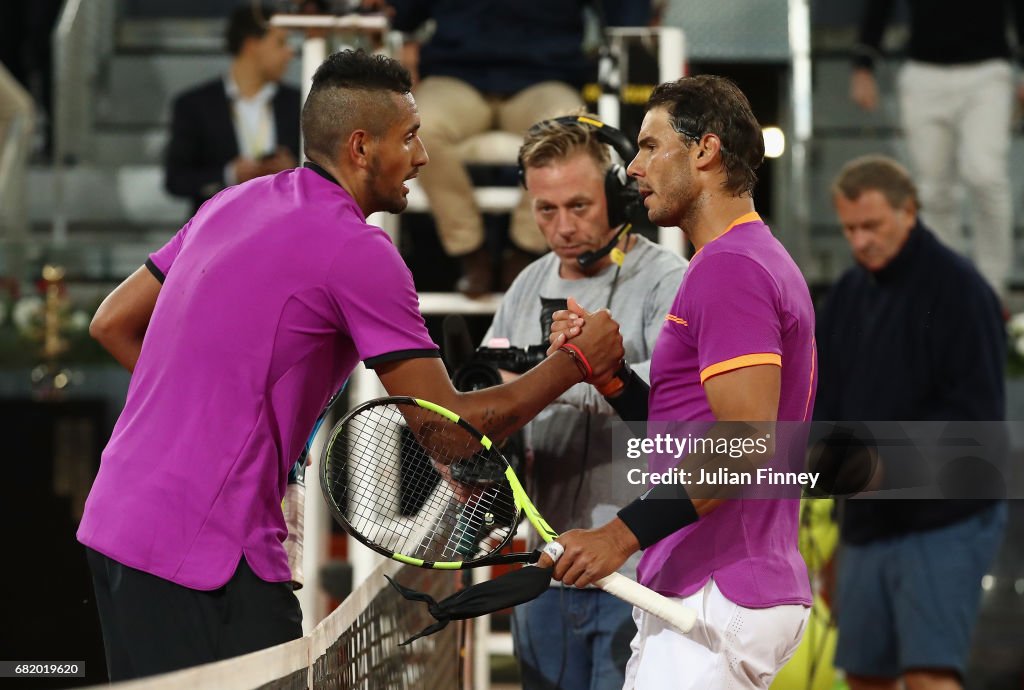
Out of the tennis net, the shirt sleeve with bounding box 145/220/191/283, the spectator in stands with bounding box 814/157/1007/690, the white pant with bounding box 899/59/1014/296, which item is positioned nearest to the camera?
the tennis net

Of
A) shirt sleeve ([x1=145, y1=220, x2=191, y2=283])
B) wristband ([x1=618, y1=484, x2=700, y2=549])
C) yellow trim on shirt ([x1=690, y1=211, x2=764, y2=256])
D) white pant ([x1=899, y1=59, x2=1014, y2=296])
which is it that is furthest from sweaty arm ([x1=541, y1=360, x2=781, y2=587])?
white pant ([x1=899, y1=59, x2=1014, y2=296])

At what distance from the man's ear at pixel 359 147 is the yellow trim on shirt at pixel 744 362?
2.45 feet

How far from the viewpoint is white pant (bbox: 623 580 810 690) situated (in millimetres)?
2242

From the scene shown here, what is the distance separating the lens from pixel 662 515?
2.19m

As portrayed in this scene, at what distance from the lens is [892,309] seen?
4113 millimetres

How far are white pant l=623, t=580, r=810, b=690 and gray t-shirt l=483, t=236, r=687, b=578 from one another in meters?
0.41

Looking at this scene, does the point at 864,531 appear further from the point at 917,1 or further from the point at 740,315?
the point at 917,1

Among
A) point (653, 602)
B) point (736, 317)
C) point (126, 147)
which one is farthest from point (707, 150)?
point (126, 147)

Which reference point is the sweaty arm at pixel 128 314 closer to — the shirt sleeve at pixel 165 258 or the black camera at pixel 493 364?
the shirt sleeve at pixel 165 258

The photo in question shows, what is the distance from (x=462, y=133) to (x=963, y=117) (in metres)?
2.63

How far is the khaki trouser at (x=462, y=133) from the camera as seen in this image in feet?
13.6

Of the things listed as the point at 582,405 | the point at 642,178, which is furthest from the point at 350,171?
the point at 582,405

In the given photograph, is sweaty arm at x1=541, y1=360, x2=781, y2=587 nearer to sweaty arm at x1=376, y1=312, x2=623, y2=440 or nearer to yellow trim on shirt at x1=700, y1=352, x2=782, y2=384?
yellow trim on shirt at x1=700, y1=352, x2=782, y2=384

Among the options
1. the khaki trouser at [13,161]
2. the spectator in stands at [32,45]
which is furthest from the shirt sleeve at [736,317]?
the spectator in stands at [32,45]
